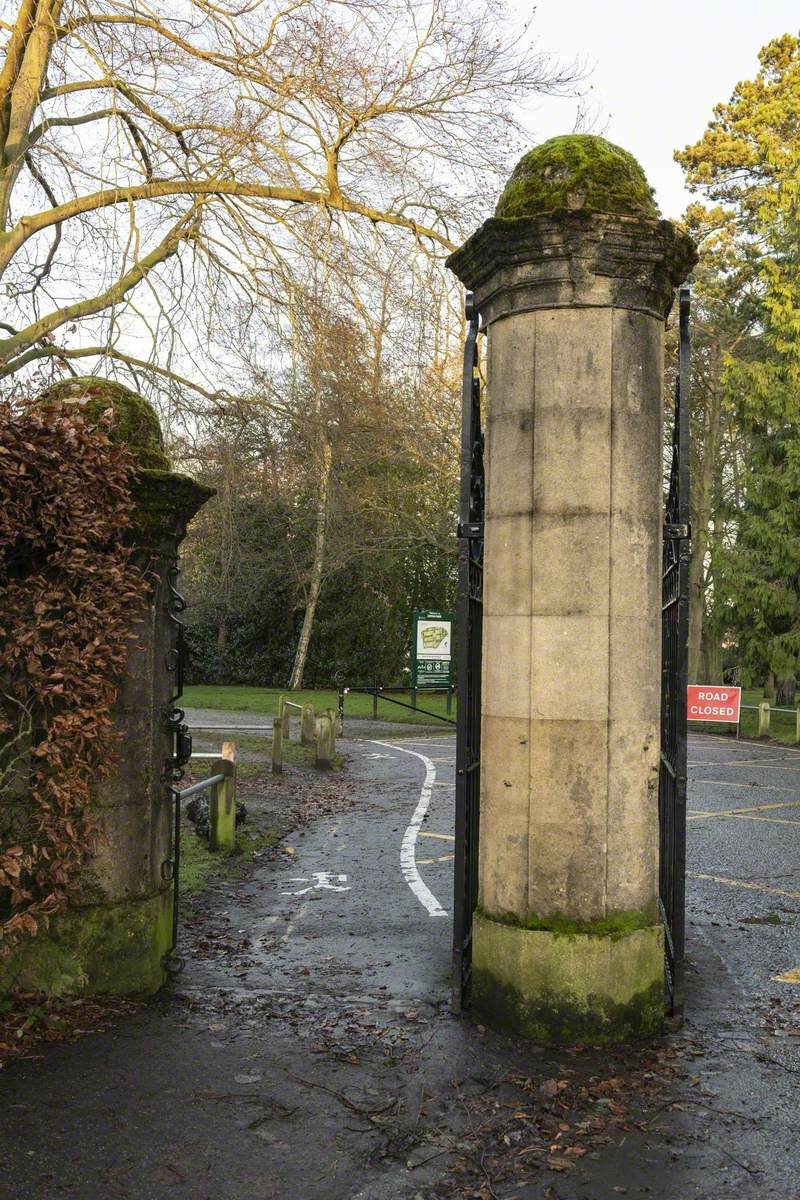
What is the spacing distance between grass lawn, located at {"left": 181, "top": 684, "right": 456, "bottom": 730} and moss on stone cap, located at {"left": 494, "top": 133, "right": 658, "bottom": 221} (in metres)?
21.2

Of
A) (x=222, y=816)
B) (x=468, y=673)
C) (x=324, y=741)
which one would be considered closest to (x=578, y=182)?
(x=468, y=673)

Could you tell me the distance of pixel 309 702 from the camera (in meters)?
30.4

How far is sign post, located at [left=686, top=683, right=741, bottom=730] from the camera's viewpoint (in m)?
23.9

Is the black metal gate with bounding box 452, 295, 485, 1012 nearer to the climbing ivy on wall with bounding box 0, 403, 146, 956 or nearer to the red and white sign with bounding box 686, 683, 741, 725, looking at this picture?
the climbing ivy on wall with bounding box 0, 403, 146, 956

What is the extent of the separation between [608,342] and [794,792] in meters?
11.3

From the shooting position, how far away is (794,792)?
594 inches

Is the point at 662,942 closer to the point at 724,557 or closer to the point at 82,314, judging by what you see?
the point at 82,314

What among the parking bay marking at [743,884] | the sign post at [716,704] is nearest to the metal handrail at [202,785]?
the parking bay marking at [743,884]

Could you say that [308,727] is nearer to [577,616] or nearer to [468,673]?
[468,673]

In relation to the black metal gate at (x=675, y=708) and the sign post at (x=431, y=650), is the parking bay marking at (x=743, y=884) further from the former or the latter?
the sign post at (x=431, y=650)

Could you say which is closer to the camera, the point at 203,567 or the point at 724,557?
the point at 724,557

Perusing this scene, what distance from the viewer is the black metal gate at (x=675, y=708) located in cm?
572

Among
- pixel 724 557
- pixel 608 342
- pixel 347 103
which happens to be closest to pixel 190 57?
pixel 347 103

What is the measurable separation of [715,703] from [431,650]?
301 inches
